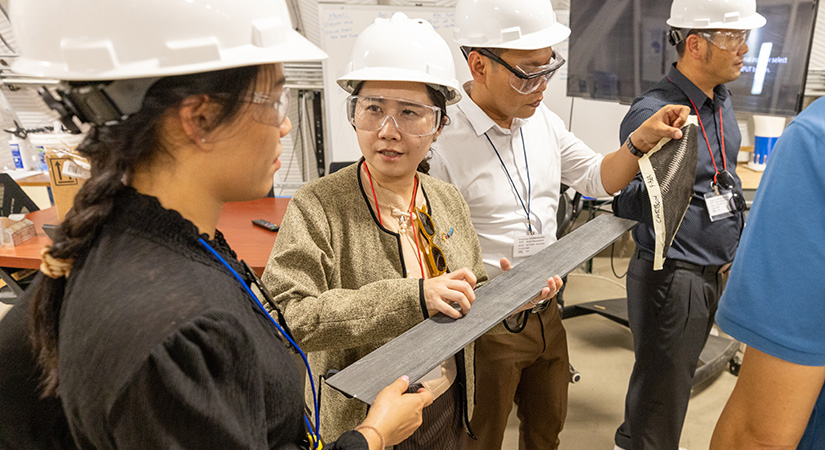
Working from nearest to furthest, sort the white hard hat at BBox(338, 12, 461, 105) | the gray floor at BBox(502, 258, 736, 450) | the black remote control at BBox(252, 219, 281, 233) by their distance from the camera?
the white hard hat at BBox(338, 12, 461, 105)
the gray floor at BBox(502, 258, 736, 450)
the black remote control at BBox(252, 219, 281, 233)

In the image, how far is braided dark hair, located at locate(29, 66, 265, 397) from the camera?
0.65m

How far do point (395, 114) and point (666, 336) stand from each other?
1.64 meters

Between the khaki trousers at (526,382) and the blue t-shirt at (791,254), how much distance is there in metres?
1.18

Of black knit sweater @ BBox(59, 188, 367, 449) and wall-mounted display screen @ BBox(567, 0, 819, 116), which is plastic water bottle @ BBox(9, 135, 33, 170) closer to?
wall-mounted display screen @ BBox(567, 0, 819, 116)

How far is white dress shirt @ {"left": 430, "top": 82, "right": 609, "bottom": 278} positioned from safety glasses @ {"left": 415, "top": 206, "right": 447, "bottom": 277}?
43 cm

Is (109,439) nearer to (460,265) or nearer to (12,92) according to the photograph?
(460,265)

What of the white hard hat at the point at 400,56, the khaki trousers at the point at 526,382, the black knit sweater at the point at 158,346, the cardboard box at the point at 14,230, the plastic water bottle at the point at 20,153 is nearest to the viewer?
the black knit sweater at the point at 158,346

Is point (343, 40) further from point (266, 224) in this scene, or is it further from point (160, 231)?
point (160, 231)

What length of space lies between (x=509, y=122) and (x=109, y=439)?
1652 millimetres

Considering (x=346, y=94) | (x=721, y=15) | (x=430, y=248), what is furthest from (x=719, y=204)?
(x=346, y=94)

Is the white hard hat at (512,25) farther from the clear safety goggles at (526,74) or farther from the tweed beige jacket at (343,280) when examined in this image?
the tweed beige jacket at (343,280)

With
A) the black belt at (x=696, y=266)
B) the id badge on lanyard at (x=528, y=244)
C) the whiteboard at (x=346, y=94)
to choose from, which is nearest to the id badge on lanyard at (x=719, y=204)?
the black belt at (x=696, y=266)

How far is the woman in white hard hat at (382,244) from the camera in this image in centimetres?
119

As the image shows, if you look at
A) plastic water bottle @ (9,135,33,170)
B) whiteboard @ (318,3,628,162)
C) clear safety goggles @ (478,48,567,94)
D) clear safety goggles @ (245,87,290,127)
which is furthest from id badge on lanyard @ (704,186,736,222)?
plastic water bottle @ (9,135,33,170)
